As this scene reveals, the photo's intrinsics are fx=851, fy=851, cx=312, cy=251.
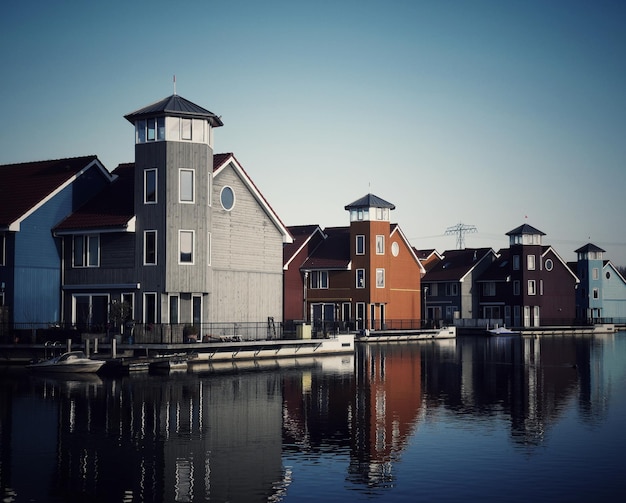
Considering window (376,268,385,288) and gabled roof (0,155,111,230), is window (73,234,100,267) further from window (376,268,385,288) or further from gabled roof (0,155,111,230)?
window (376,268,385,288)

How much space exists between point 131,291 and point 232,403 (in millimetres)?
22269

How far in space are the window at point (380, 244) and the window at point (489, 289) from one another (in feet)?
88.2

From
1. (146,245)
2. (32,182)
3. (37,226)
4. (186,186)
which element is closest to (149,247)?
(146,245)

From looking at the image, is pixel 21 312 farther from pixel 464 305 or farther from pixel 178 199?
pixel 464 305

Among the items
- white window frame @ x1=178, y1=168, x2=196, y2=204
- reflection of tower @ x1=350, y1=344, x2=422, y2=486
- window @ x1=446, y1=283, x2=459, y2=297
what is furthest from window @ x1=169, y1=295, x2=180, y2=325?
window @ x1=446, y1=283, x2=459, y2=297

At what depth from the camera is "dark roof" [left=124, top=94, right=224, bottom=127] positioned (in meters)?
53.8

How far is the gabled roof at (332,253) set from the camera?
90.2 m

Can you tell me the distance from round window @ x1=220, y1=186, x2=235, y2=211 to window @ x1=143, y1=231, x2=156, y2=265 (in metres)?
6.67

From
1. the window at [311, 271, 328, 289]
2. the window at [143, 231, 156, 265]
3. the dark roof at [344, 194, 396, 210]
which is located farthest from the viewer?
the window at [311, 271, 328, 289]

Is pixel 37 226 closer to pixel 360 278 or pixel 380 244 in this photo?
pixel 360 278

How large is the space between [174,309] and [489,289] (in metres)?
65.9

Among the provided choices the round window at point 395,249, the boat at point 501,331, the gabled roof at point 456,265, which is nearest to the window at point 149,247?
the round window at point 395,249

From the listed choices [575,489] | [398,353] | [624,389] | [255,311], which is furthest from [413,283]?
[575,489]

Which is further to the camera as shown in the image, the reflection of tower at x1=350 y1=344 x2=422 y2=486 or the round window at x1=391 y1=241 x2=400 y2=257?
the round window at x1=391 y1=241 x2=400 y2=257
